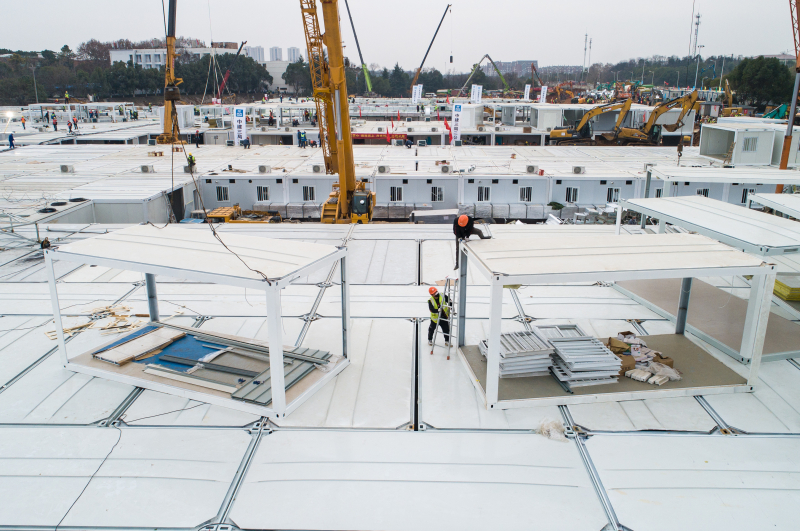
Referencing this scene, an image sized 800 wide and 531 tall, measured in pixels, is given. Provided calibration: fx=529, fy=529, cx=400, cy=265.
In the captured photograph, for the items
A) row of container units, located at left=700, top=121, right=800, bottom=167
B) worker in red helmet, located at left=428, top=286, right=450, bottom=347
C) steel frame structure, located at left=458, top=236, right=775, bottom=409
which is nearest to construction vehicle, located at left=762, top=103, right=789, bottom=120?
row of container units, located at left=700, top=121, right=800, bottom=167

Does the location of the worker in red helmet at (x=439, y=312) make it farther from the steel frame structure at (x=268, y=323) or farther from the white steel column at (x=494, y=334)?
the white steel column at (x=494, y=334)

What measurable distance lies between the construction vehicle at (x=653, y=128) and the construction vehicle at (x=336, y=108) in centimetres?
3198

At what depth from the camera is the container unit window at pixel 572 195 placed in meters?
28.4

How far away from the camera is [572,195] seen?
93.4 feet

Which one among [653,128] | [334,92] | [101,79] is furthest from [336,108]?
[101,79]

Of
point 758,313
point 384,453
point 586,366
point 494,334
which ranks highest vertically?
point 758,313

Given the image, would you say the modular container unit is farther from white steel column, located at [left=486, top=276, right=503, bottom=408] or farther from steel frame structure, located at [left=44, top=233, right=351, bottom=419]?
steel frame structure, located at [left=44, top=233, right=351, bottom=419]

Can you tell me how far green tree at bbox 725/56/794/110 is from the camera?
242ft

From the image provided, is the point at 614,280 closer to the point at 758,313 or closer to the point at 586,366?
the point at 586,366

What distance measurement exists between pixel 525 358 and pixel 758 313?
3.39 meters

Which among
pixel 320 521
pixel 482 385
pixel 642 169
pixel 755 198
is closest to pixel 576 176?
pixel 642 169

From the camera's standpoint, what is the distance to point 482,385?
25.6ft

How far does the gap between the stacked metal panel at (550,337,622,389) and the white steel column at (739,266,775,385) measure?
1.89 meters

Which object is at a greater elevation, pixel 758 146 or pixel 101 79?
pixel 101 79
